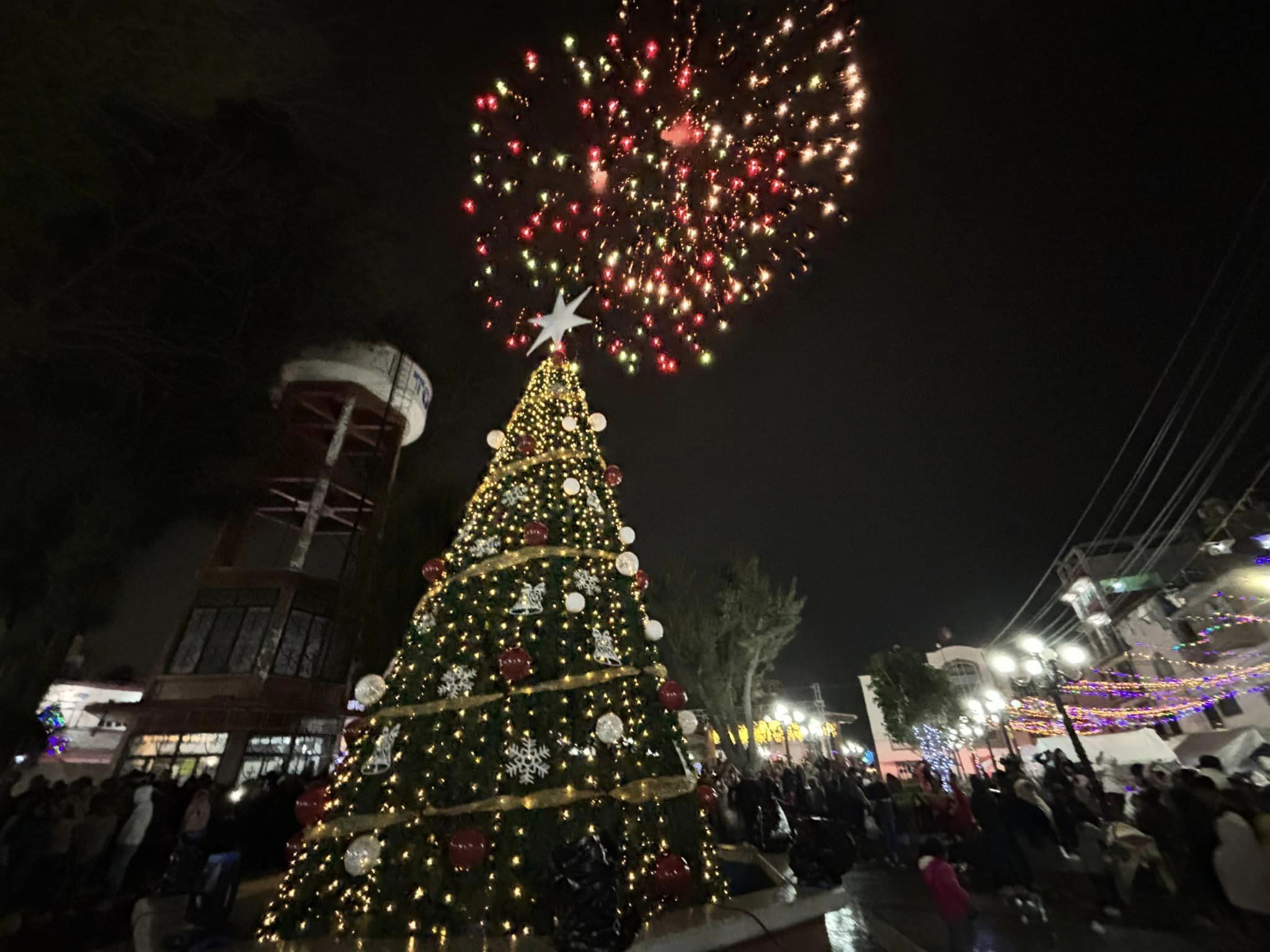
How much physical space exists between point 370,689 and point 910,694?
38979mm

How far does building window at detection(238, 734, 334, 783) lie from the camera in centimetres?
1717

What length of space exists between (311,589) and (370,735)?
711 inches

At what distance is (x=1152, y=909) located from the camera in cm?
706

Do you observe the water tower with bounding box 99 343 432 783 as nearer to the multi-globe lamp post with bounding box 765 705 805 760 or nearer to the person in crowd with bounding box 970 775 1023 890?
the person in crowd with bounding box 970 775 1023 890

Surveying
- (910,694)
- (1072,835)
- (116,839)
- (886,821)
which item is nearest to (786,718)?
(910,694)

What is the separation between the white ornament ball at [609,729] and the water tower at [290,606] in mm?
10828

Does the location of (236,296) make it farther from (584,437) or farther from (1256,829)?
(1256,829)

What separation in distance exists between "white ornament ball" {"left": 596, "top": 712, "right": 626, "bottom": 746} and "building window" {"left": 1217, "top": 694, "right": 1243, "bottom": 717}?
27.4m

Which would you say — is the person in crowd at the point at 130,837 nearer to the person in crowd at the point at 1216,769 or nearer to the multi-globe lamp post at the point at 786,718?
the person in crowd at the point at 1216,769

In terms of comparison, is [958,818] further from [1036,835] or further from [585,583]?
[585,583]

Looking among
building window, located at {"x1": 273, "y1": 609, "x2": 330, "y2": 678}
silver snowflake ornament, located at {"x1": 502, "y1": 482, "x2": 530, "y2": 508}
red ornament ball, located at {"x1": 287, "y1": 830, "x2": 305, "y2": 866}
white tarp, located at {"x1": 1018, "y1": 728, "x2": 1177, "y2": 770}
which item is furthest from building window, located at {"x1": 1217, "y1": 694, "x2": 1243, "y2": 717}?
building window, located at {"x1": 273, "y1": 609, "x2": 330, "y2": 678}

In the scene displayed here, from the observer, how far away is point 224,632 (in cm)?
1881

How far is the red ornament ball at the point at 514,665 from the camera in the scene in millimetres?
4688

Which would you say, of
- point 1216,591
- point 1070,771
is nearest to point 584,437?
point 1070,771
